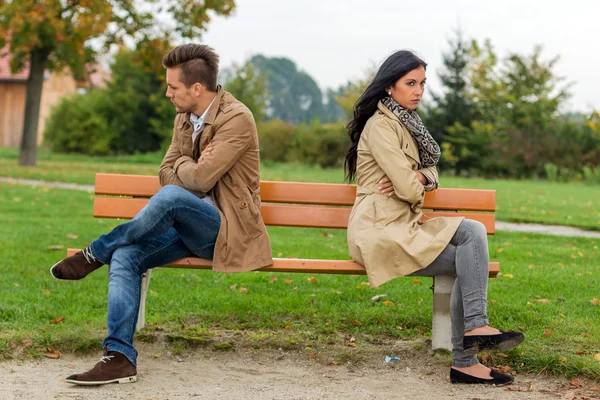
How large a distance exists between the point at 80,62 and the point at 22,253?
1545 centimetres

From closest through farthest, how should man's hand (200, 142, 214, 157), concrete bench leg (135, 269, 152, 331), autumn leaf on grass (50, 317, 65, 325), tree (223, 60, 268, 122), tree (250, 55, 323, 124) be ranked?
man's hand (200, 142, 214, 157)
concrete bench leg (135, 269, 152, 331)
autumn leaf on grass (50, 317, 65, 325)
tree (223, 60, 268, 122)
tree (250, 55, 323, 124)

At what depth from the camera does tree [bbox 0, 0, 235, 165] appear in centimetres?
1903

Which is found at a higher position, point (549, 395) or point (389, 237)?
point (389, 237)

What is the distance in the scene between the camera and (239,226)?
4.43m

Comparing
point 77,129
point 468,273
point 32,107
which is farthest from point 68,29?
point 468,273

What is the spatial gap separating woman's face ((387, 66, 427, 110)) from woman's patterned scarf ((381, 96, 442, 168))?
0.12 feet

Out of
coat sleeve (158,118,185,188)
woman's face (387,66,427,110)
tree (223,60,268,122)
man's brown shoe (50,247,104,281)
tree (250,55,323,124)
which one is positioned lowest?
man's brown shoe (50,247,104,281)

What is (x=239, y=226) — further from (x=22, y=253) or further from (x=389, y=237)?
(x=22, y=253)

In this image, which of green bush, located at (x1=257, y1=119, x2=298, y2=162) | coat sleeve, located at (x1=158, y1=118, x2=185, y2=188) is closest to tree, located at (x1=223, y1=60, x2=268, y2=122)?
green bush, located at (x1=257, y1=119, x2=298, y2=162)

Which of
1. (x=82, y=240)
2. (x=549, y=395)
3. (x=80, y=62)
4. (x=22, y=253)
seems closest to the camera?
(x=549, y=395)

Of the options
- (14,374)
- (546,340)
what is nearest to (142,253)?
(14,374)

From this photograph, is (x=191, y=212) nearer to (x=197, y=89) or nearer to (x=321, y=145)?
(x=197, y=89)

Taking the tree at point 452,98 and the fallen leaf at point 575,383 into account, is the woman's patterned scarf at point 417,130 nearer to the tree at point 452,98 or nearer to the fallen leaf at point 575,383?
the fallen leaf at point 575,383

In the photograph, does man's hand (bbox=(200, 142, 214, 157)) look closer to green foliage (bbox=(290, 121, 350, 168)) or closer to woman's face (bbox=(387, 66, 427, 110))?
woman's face (bbox=(387, 66, 427, 110))
